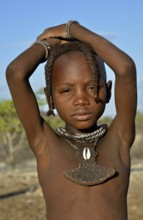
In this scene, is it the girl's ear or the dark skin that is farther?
the girl's ear

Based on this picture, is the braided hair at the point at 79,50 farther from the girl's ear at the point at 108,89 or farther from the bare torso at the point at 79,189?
the bare torso at the point at 79,189

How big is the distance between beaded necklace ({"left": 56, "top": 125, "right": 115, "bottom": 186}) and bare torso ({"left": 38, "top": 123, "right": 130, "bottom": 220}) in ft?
0.09

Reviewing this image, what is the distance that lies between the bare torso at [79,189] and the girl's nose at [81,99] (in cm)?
27

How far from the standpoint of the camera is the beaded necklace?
9.31 ft

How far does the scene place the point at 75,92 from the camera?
9.18 ft

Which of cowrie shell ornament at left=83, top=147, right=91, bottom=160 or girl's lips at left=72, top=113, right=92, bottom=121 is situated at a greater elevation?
girl's lips at left=72, top=113, right=92, bottom=121

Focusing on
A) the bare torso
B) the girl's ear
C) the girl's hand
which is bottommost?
the bare torso

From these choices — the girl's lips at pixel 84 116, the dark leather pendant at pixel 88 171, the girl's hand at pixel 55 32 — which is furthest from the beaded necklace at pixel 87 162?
the girl's hand at pixel 55 32

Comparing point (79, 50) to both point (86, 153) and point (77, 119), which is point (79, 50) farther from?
point (86, 153)

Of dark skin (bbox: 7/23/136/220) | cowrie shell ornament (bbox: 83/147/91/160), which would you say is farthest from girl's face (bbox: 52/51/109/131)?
cowrie shell ornament (bbox: 83/147/91/160)

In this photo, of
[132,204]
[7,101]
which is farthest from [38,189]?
[7,101]

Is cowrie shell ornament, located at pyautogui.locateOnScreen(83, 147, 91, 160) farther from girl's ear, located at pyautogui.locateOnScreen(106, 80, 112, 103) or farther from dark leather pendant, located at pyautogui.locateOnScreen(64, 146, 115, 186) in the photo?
girl's ear, located at pyautogui.locateOnScreen(106, 80, 112, 103)

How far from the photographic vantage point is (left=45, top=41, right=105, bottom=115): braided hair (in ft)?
9.18

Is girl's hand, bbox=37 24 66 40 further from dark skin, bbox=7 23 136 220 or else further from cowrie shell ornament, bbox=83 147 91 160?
cowrie shell ornament, bbox=83 147 91 160
